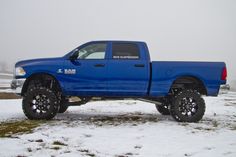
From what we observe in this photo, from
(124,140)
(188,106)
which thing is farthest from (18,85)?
(188,106)

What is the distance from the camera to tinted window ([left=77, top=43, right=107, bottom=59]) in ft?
24.3

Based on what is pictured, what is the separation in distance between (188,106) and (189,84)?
2.64 feet

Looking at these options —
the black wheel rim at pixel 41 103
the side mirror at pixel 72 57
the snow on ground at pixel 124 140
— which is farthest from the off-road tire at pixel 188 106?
the black wheel rim at pixel 41 103

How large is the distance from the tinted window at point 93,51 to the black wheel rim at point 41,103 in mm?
1427

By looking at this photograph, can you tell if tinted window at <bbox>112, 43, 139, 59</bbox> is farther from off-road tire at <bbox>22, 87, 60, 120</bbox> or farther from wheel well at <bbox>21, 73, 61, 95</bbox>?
off-road tire at <bbox>22, 87, 60, 120</bbox>

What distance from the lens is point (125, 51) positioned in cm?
746

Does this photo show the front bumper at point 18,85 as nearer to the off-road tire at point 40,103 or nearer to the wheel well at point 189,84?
the off-road tire at point 40,103

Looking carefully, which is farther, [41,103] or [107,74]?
[107,74]

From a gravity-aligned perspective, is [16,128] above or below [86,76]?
below

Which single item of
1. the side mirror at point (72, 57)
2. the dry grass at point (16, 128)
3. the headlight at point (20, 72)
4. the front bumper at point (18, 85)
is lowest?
the dry grass at point (16, 128)

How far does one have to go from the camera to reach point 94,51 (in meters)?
7.54

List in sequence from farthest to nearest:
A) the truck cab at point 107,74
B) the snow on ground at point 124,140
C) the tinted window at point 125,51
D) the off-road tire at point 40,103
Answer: the tinted window at point 125,51 → the truck cab at point 107,74 → the off-road tire at point 40,103 → the snow on ground at point 124,140

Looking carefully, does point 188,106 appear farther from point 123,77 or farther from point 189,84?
point 123,77

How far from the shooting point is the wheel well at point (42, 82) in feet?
24.0
